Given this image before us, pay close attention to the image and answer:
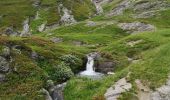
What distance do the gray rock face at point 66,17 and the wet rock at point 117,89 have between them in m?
109

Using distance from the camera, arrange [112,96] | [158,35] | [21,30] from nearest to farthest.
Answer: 1. [112,96]
2. [158,35]
3. [21,30]

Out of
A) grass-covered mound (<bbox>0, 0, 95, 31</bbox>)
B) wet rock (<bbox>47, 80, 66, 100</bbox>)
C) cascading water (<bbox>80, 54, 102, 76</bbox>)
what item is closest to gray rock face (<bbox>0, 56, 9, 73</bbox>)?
wet rock (<bbox>47, 80, 66, 100</bbox>)

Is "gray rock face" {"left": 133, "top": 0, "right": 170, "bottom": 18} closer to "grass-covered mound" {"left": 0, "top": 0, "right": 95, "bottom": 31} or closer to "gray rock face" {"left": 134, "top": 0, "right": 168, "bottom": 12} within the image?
"gray rock face" {"left": 134, "top": 0, "right": 168, "bottom": 12}

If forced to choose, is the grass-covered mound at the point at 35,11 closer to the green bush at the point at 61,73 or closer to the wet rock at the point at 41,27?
the wet rock at the point at 41,27

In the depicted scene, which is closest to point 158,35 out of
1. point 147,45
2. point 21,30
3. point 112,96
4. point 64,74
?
point 147,45

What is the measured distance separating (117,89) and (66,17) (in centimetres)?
12087

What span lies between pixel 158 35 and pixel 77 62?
22.8m

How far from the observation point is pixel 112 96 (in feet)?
142

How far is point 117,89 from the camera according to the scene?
4469 centimetres

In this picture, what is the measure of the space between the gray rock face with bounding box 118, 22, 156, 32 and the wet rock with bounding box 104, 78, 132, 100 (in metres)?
70.8

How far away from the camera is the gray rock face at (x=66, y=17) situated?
518ft

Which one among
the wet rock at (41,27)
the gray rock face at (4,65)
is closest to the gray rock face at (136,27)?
the wet rock at (41,27)

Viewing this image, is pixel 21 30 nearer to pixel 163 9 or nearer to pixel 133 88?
pixel 163 9

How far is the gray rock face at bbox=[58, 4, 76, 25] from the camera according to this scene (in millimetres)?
157975
